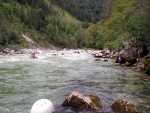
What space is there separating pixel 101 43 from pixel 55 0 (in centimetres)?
9820

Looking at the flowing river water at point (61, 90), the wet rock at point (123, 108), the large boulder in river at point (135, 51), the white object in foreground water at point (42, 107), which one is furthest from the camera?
the large boulder in river at point (135, 51)

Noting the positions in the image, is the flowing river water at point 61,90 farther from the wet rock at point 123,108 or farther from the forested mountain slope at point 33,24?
the forested mountain slope at point 33,24

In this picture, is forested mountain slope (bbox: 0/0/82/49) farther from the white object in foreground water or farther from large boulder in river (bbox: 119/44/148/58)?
the white object in foreground water

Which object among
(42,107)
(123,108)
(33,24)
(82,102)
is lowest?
(123,108)

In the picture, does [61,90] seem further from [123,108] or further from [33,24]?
[33,24]

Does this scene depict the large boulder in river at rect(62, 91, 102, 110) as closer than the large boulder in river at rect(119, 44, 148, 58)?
Yes

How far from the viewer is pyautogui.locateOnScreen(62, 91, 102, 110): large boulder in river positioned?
11.7 m

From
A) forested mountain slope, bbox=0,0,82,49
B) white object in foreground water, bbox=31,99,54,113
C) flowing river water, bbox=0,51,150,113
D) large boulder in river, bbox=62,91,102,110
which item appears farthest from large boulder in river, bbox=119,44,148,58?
forested mountain slope, bbox=0,0,82,49

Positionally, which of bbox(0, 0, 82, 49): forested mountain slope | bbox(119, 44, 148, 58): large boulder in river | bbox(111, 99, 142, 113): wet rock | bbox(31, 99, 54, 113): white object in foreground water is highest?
bbox(0, 0, 82, 49): forested mountain slope

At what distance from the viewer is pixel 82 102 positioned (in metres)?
11.9

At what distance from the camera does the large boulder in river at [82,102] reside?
11688mm

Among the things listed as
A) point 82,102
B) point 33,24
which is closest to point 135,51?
point 82,102

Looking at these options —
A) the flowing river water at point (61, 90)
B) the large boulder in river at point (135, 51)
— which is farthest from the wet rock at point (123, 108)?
the large boulder in river at point (135, 51)

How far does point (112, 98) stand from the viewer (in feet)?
45.0
